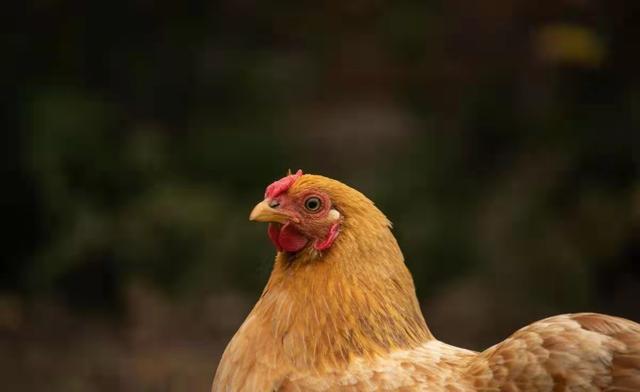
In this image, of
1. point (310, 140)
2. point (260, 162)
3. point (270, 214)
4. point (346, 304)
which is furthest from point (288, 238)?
point (310, 140)

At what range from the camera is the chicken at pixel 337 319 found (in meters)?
2.57

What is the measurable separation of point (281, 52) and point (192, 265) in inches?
51.7

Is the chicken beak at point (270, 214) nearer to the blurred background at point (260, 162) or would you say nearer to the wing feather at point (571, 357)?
the wing feather at point (571, 357)

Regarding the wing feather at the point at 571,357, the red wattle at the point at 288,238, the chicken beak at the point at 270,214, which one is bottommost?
the wing feather at the point at 571,357

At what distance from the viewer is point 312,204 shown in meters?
2.74

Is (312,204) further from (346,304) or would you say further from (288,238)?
(346,304)

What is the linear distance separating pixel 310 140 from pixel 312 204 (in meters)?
3.05

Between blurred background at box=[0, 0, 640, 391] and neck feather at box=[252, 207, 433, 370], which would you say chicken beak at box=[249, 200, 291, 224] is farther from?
blurred background at box=[0, 0, 640, 391]

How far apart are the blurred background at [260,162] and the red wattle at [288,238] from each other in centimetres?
246

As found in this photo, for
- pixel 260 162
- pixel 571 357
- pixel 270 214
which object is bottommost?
pixel 571 357

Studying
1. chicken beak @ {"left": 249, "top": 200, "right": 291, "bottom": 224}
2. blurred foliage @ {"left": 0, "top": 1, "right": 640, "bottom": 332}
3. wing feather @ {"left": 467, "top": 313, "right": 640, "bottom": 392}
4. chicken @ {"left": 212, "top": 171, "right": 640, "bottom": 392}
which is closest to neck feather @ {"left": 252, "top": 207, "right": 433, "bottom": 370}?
chicken @ {"left": 212, "top": 171, "right": 640, "bottom": 392}

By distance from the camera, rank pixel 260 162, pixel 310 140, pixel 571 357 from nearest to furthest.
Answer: pixel 571 357 < pixel 260 162 < pixel 310 140

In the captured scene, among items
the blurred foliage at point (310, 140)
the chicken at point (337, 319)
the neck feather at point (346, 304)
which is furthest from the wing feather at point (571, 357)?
the blurred foliage at point (310, 140)

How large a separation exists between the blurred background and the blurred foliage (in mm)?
11
